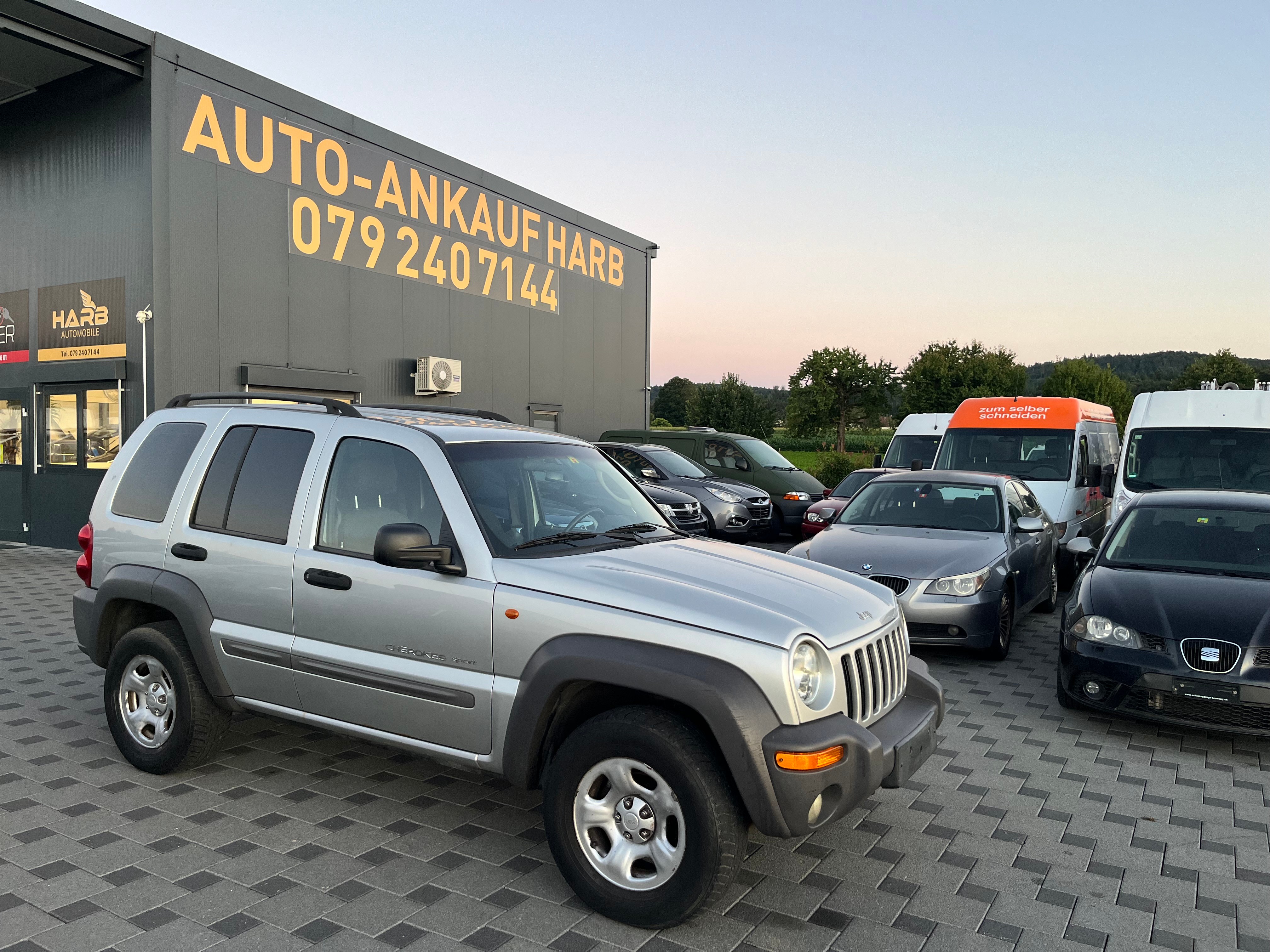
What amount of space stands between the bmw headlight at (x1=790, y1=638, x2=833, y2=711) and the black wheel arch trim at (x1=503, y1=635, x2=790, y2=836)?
16cm

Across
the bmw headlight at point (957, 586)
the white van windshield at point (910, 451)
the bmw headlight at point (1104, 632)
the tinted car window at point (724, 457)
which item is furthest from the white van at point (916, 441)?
the bmw headlight at point (1104, 632)

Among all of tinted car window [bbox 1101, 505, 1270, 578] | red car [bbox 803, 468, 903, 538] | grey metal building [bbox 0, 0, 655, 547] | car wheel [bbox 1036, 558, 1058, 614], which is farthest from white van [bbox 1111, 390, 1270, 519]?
grey metal building [bbox 0, 0, 655, 547]

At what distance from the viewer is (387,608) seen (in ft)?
12.3

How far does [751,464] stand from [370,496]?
13307 mm

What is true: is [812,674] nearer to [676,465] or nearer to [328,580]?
[328,580]

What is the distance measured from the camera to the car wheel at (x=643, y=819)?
3035 millimetres

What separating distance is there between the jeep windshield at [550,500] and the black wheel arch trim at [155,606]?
62.7 inches

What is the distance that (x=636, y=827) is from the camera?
3.22 metres

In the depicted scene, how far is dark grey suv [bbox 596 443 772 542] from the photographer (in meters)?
14.6

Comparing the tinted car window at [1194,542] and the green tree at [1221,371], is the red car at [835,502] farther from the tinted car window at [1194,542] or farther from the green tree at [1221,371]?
the green tree at [1221,371]

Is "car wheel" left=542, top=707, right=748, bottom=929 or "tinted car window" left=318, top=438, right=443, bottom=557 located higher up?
"tinted car window" left=318, top=438, right=443, bottom=557

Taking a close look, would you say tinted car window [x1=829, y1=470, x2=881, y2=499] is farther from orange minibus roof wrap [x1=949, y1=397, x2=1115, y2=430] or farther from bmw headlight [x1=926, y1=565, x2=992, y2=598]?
bmw headlight [x1=926, y1=565, x2=992, y2=598]

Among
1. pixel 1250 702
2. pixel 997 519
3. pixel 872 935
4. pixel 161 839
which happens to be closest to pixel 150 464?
pixel 161 839

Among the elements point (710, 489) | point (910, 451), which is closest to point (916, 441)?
point (910, 451)
